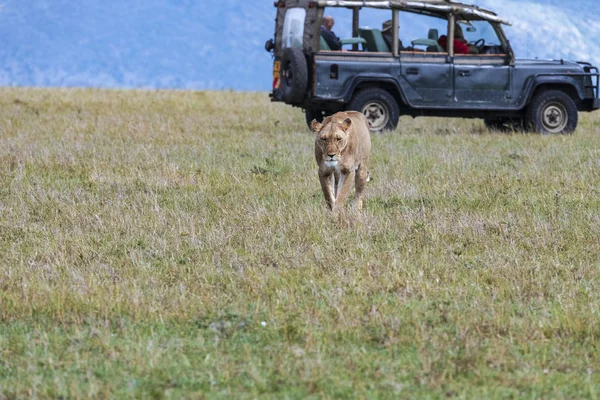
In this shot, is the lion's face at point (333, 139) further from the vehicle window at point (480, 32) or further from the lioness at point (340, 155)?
the vehicle window at point (480, 32)

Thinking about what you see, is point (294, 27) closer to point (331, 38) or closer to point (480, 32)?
point (331, 38)

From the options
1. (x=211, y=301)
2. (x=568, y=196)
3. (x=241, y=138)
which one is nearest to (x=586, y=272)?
(x=211, y=301)

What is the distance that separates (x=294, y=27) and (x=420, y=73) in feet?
6.88

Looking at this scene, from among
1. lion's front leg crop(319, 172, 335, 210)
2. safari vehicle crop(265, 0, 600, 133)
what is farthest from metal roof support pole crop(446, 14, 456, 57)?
lion's front leg crop(319, 172, 335, 210)

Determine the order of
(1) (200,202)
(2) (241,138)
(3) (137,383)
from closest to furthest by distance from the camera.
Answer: (3) (137,383)
(1) (200,202)
(2) (241,138)

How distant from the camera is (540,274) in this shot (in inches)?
262

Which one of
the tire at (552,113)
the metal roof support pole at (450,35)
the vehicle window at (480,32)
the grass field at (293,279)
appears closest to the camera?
the grass field at (293,279)

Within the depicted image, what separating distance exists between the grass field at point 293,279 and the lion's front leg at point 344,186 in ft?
0.78

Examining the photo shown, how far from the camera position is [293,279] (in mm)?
6520

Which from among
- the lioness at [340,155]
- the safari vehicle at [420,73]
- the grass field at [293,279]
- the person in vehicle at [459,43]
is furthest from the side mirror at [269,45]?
the lioness at [340,155]

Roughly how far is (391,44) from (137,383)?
1235 centimetres

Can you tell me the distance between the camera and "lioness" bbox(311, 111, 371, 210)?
8367 mm

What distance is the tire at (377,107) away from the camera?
16.4m

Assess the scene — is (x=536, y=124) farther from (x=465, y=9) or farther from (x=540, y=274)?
(x=540, y=274)
